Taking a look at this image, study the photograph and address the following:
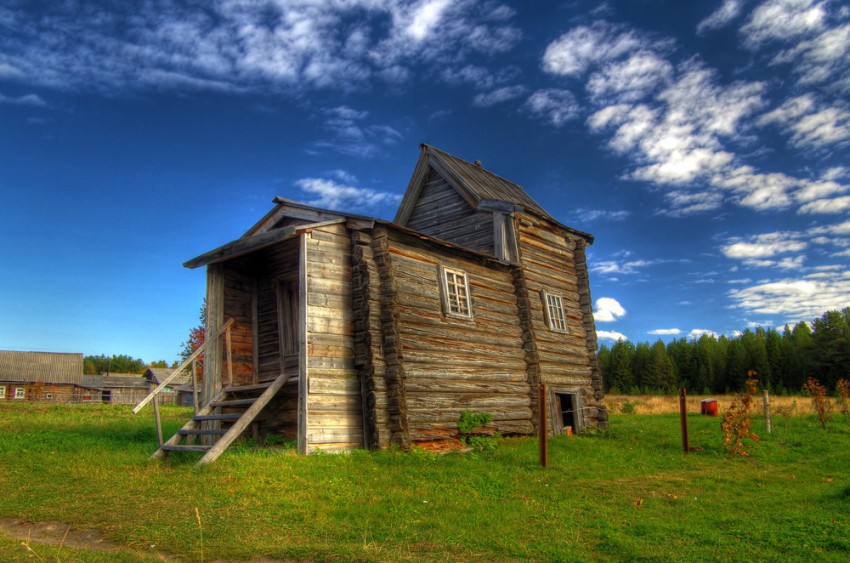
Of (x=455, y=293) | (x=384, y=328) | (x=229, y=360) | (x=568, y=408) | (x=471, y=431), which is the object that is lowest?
(x=471, y=431)

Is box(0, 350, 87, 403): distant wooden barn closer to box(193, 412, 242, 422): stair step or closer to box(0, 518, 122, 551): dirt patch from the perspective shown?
box(193, 412, 242, 422): stair step

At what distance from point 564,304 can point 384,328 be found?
960 centimetres

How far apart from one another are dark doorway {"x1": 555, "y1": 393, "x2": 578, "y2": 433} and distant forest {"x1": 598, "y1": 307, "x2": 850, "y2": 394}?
41.7 metres

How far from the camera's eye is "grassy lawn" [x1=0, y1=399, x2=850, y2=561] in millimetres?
6906

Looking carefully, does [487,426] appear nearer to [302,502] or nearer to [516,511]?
[516,511]

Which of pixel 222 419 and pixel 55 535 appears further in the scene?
pixel 222 419

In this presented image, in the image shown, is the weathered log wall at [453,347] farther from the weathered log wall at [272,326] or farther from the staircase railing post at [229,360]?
the staircase railing post at [229,360]

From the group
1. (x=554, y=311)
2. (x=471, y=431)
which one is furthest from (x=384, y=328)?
(x=554, y=311)

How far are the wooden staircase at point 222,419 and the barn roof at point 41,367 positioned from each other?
63.6 metres

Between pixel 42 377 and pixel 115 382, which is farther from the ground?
pixel 42 377

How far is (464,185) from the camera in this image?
20.1 m

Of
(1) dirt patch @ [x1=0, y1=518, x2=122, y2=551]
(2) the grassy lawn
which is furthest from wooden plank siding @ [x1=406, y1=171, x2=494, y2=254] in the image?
(1) dirt patch @ [x1=0, y1=518, x2=122, y2=551]

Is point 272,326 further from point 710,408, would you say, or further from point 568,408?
point 710,408

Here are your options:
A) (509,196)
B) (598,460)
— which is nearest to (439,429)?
(598,460)
